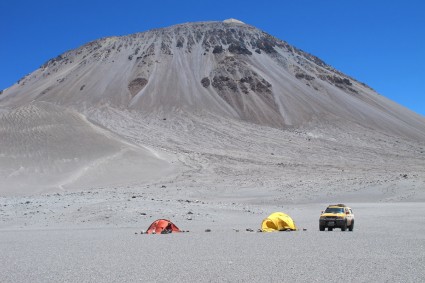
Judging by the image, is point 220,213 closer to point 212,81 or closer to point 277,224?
point 277,224

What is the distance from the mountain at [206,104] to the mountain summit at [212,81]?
0.71 feet

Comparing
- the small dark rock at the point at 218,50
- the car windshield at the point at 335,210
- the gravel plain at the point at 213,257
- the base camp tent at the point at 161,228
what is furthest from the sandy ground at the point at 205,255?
the small dark rock at the point at 218,50

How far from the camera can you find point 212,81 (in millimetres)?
95438

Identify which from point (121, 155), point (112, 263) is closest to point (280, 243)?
point (112, 263)

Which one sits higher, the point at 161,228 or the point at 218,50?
the point at 218,50

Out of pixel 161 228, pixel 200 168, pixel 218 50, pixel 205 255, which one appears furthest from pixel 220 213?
pixel 218 50

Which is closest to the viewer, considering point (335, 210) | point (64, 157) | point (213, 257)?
point (213, 257)

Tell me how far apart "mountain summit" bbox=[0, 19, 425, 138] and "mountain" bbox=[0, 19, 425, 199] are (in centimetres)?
22

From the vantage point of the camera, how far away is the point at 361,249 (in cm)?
1191

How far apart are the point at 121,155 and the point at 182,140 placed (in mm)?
16032

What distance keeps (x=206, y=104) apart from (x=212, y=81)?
35.4ft

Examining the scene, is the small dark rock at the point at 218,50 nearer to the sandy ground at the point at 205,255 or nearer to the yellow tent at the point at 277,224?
the sandy ground at the point at 205,255

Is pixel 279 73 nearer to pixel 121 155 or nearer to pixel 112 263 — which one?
pixel 121 155

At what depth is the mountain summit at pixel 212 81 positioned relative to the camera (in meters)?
86.4
